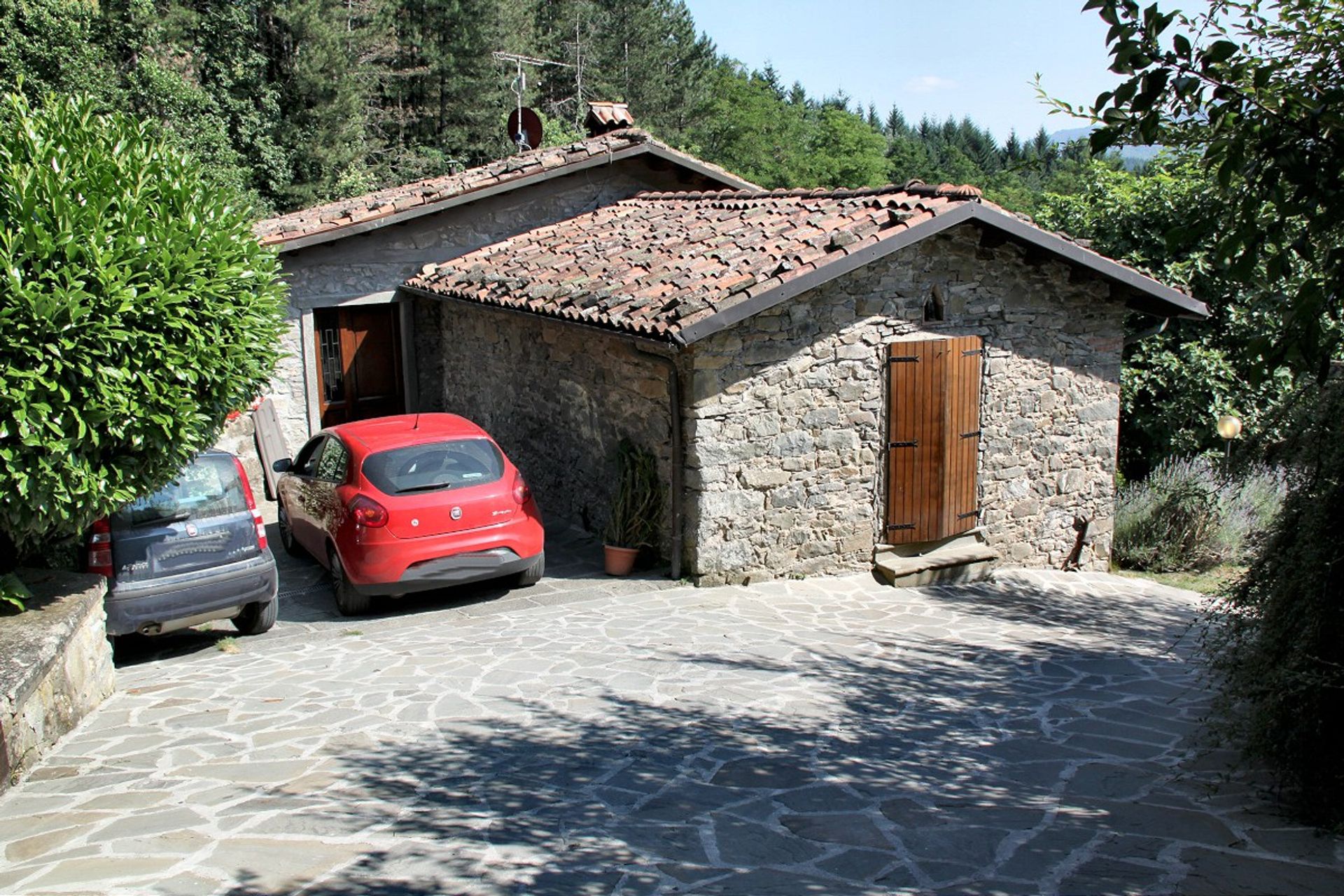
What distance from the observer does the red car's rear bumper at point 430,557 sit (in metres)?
9.11

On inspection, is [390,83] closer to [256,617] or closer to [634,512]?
[634,512]

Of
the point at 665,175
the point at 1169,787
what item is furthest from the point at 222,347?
the point at 665,175

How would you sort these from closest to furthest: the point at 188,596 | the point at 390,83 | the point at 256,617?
the point at 188,596 → the point at 256,617 → the point at 390,83

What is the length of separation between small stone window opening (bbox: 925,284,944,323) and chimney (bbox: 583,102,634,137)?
794 centimetres

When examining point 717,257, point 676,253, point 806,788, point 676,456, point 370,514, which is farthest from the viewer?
point 676,253

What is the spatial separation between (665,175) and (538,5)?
29.3 metres

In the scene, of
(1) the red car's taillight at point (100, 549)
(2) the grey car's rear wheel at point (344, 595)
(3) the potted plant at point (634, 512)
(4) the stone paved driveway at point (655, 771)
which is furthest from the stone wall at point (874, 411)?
(1) the red car's taillight at point (100, 549)

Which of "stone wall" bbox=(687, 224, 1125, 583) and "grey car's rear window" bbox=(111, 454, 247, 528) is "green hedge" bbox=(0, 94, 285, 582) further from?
"stone wall" bbox=(687, 224, 1125, 583)

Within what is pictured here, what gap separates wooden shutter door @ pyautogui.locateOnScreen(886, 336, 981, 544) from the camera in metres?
10.5

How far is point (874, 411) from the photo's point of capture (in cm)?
1047

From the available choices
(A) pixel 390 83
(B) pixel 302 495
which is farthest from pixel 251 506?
(A) pixel 390 83

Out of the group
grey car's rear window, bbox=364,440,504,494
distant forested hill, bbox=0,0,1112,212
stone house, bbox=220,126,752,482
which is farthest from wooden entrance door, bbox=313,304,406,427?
distant forested hill, bbox=0,0,1112,212

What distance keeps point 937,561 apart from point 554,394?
180 inches

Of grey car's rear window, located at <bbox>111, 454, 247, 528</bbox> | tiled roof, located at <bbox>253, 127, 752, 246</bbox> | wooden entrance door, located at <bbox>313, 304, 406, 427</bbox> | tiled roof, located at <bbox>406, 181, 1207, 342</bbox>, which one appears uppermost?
tiled roof, located at <bbox>253, 127, 752, 246</bbox>
